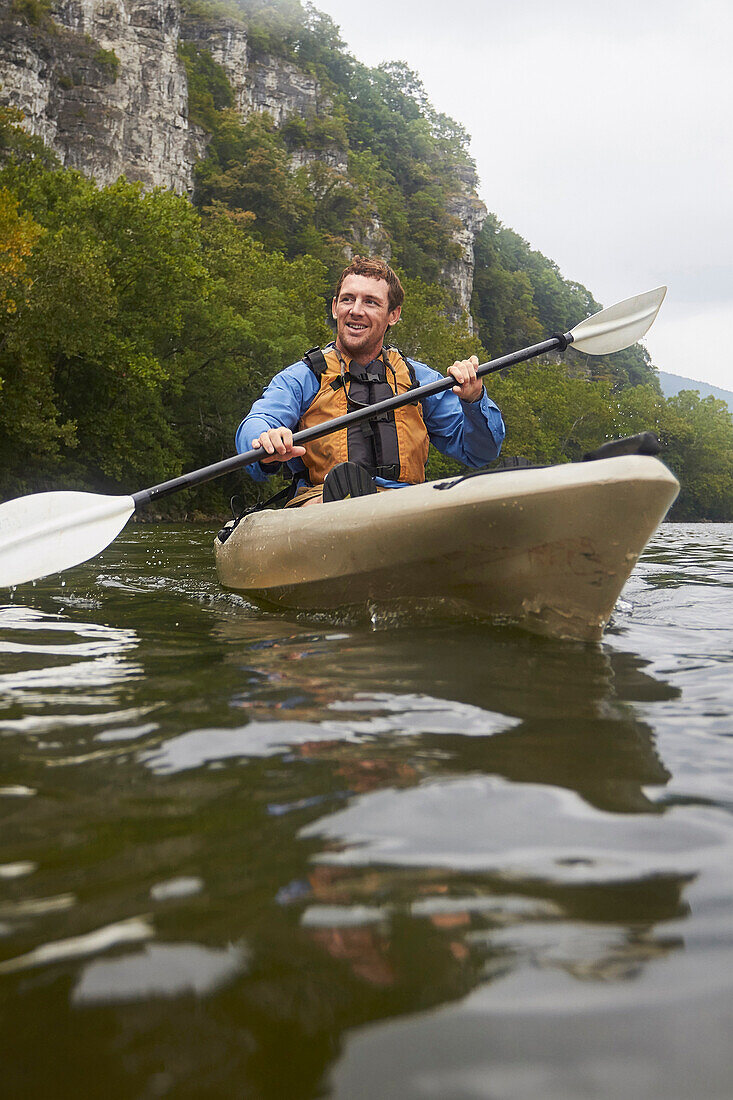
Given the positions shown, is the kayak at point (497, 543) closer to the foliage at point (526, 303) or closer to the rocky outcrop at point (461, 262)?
the rocky outcrop at point (461, 262)

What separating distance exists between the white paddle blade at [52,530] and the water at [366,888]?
1147mm

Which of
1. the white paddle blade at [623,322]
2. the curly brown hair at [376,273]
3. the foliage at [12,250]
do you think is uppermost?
the foliage at [12,250]

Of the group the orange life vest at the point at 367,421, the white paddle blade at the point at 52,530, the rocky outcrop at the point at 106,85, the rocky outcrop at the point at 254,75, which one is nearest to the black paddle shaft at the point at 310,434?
the white paddle blade at the point at 52,530

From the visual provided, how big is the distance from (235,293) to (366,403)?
19594 millimetres

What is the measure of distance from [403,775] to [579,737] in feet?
1.49

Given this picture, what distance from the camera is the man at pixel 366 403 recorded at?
13.3ft

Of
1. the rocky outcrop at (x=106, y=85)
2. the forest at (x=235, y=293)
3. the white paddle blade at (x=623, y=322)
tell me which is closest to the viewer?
the white paddle blade at (x=623, y=322)

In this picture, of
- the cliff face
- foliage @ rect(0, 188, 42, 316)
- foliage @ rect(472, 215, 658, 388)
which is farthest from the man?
foliage @ rect(472, 215, 658, 388)

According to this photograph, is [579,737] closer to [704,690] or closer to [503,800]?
[503,800]

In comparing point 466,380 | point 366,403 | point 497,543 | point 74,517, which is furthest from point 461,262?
point 497,543

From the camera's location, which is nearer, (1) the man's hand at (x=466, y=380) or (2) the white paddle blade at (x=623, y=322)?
(1) the man's hand at (x=466, y=380)

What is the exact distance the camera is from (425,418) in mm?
4445

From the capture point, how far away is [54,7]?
33.1 metres

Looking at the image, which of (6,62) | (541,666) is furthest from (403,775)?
(6,62)
